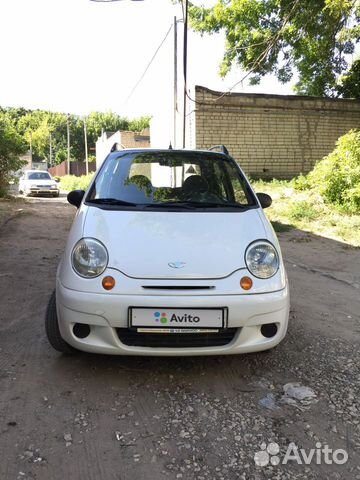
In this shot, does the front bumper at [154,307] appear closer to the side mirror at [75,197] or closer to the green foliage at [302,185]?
the side mirror at [75,197]

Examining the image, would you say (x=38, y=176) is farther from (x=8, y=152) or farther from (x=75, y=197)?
(x=75, y=197)

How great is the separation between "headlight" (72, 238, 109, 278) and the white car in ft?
63.4

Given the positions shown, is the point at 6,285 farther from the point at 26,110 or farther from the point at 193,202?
the point at 26,110

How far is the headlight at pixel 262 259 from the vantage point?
2834 millimetres

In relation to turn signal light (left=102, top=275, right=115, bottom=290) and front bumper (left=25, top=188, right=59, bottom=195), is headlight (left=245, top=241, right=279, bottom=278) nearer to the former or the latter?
turn signal light (left=102, top=275, right=115, bottom=290)

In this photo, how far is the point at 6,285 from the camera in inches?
198

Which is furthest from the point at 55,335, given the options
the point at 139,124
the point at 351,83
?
the point at 139,124

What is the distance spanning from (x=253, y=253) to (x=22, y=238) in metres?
6.41

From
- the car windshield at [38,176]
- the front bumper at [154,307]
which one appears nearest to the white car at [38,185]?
the car windshield at [38,176]

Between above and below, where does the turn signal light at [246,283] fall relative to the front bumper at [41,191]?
above

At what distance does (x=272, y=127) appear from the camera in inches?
583

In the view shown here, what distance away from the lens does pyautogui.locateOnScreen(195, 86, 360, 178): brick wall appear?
1402 centimetres

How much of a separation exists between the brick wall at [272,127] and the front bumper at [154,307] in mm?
11795

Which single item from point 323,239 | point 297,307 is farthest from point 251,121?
point 297,307
